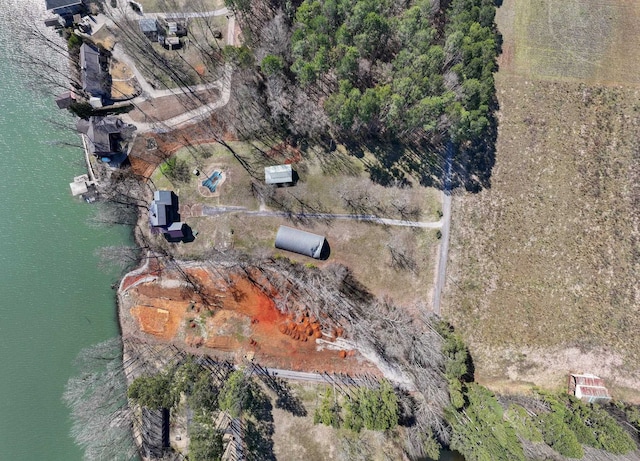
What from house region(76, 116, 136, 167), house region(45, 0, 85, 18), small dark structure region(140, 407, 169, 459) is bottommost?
small dark structure region(140, 407, 169, 459)

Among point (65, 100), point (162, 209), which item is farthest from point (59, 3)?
point (162, 209)

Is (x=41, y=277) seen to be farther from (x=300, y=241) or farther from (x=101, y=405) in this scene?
(x=300, y=241)

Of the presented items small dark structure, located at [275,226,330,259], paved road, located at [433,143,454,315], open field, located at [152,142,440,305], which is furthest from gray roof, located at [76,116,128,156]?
paved road, located at [433,143,454,315]

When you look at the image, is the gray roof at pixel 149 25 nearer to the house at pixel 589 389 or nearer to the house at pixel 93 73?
the house at pixel 93 73

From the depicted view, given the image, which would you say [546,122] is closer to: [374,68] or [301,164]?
[374,68]

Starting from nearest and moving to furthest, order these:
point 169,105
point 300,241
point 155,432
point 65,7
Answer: point 155,432 → point 300,241 → point 65,7 → point 169,105

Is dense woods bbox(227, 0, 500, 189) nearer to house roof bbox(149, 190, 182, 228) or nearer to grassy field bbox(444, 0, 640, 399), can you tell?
grassy field bbox(444, 0, 640, 399)
